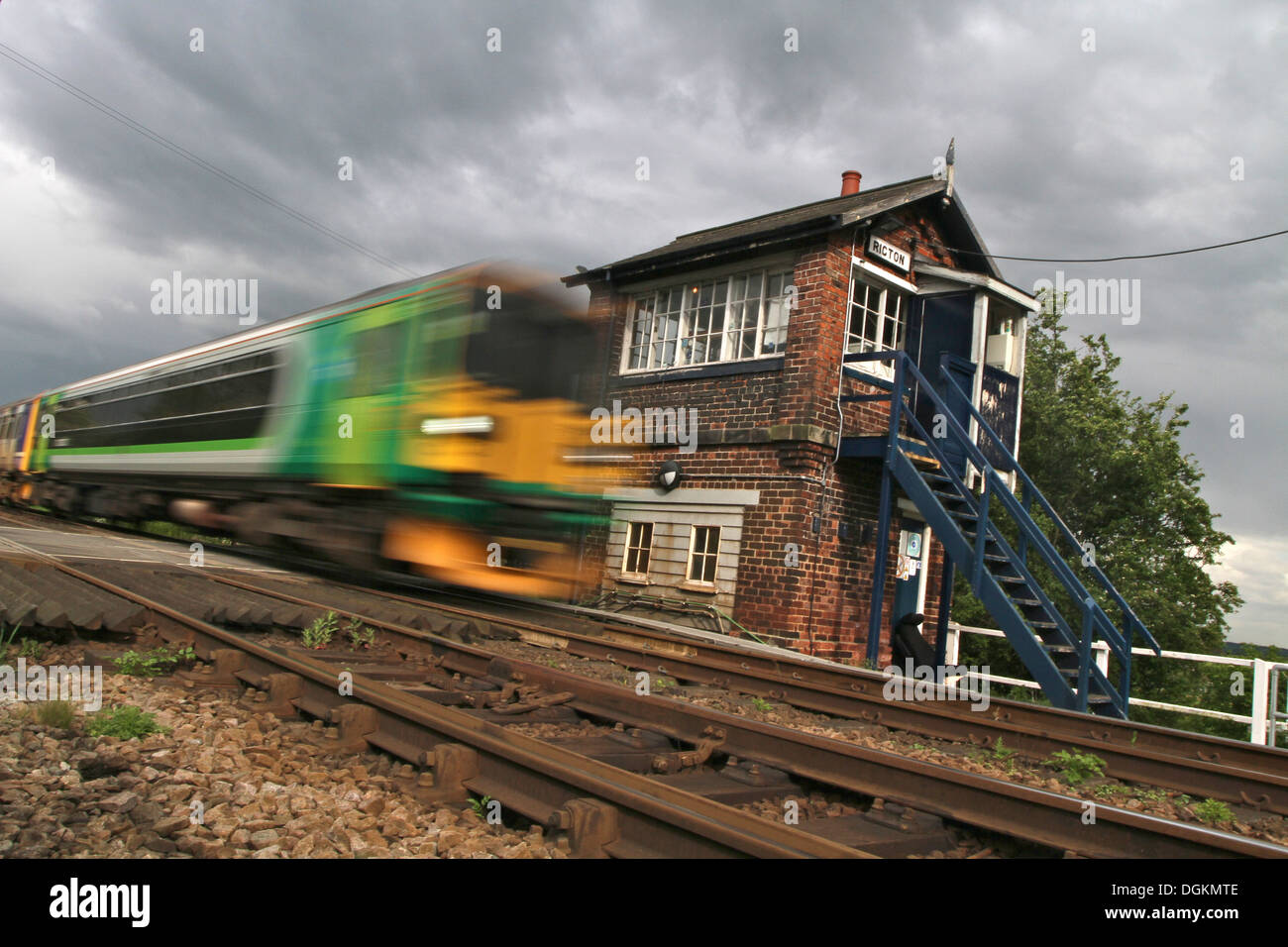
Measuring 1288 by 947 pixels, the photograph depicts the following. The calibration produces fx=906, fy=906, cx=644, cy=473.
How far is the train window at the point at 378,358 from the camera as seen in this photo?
8.97 meters

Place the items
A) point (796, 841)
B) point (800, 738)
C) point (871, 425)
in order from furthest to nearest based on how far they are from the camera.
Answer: point (871, 425) → point (800, 738) → point (796, 841)

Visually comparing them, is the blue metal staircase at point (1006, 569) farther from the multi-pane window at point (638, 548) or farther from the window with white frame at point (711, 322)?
the multi-pane window at point (638, 548)

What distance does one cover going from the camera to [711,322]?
13.6 meters

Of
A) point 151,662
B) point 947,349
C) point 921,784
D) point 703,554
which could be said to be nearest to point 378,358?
point 151,662

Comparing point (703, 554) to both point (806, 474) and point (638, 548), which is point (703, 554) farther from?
point (806, 474)

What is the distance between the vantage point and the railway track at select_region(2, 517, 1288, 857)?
324 cm

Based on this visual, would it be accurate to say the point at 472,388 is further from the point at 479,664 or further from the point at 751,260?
the point at 751,260

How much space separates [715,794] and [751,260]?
10534 millimetres

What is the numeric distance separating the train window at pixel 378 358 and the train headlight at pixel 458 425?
70cm

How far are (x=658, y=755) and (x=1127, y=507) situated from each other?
27.1m

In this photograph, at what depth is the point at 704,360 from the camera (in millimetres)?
13641

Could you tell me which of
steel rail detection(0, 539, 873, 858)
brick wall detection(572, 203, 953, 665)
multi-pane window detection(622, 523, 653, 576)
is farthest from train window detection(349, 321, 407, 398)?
multi-pane window detection(622, 523, 653, 576)

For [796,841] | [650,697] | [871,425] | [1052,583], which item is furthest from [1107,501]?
[796,841]

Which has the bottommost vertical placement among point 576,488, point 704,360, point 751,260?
point 576,488
